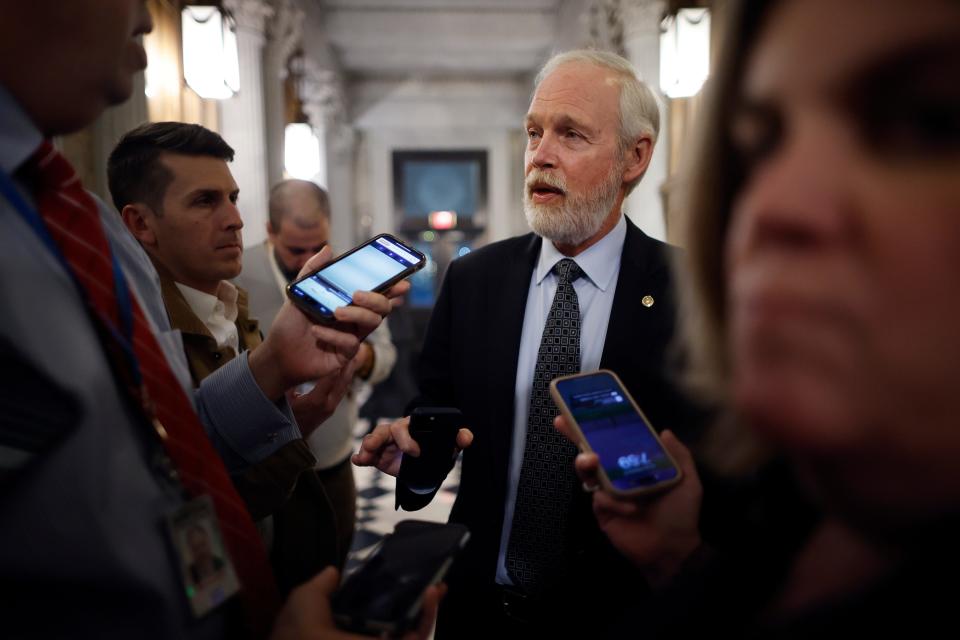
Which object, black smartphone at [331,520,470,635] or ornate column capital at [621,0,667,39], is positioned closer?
black smartphone at [331,520,470,635]

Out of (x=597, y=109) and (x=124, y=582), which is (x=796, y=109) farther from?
(x=597, y=109)

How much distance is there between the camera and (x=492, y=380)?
167 cm

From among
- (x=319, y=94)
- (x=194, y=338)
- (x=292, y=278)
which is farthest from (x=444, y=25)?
(x=194, y=338)

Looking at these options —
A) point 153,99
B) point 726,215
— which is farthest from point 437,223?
point 726,215

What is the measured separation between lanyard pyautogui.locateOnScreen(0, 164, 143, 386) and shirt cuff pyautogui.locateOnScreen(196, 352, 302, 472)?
0.39 m

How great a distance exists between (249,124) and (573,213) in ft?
15.3

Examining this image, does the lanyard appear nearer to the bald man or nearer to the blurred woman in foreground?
the blurred woman in foreground

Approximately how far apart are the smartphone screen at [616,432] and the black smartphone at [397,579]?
0.29m

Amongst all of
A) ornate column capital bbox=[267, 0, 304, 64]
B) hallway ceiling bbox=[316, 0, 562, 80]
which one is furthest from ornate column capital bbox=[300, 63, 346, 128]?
ornate column capital bbox=[267, 0, 304, 64]

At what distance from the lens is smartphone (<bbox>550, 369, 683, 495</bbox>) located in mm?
1026

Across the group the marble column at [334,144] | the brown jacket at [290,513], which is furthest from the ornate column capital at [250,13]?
the brown jacket at [290,513]

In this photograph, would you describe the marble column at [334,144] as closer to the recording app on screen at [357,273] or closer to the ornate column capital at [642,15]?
the ornate column capital at [642,15]

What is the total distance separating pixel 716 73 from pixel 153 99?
4.79 meters

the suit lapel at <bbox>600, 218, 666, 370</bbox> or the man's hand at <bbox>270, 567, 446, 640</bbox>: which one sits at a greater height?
the suit lapel at <bbox>600, 218, 666, 370</bbox>
